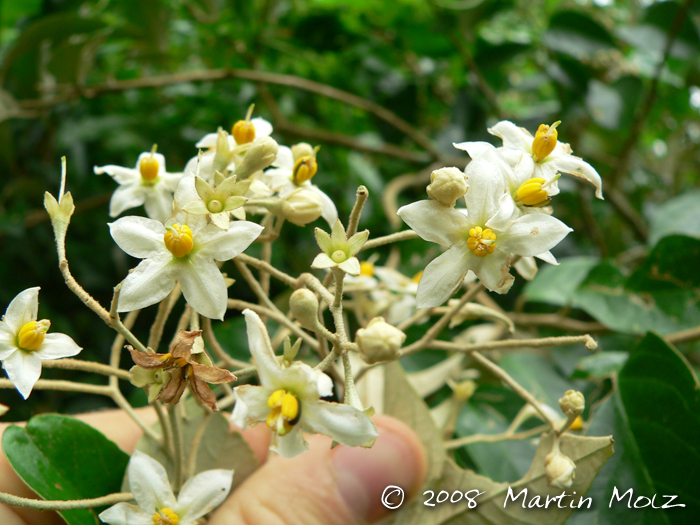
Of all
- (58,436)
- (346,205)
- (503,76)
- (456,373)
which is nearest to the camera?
(58,436)

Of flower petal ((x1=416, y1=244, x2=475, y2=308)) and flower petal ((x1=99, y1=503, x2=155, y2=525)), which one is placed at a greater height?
flower petal ((x1=416, y1=244, x2=475, y2=308))

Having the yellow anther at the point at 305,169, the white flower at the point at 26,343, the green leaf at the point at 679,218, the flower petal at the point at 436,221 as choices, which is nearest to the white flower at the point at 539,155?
the flower petal at the point at 436,221

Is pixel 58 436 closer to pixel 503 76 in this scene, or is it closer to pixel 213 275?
pixel 213 275

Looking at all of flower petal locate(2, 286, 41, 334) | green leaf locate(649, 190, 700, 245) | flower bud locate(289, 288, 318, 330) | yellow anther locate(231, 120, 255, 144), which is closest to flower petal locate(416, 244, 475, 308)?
flower bud locate(289, 288, 318, 330)

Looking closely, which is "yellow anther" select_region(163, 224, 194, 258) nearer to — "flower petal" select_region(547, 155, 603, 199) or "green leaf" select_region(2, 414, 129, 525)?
"green leaf" select_region(2, 414, 129, 525)

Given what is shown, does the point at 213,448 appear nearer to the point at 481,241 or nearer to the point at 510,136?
the point at 481,241

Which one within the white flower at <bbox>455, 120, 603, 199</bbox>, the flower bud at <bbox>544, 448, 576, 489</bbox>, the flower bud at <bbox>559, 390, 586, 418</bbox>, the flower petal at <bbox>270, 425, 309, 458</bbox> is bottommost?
the flower bud at <bbox>544, 448, 576, 489</bbox>

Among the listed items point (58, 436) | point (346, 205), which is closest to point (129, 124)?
point (346, 205)
